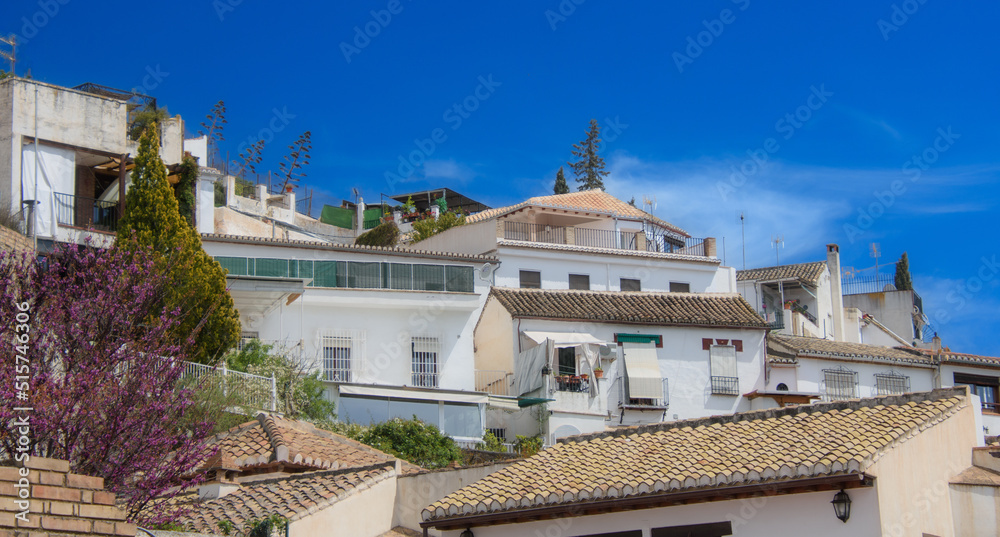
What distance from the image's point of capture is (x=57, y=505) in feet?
30.2

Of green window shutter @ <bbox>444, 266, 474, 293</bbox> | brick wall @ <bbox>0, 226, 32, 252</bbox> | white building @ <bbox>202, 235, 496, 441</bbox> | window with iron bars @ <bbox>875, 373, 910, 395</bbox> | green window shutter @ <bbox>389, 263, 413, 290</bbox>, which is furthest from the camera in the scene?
window with iron bars @ <bbox>875, 373, 910, 395</bbox>

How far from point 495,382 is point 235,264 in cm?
898

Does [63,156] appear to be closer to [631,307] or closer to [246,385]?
[246,385]

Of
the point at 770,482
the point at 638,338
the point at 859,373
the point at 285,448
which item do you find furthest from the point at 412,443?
the point at 859,373

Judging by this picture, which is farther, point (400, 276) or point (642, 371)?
point (642, 371)

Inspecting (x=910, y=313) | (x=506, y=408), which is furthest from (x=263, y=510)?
(x=910, y=313)

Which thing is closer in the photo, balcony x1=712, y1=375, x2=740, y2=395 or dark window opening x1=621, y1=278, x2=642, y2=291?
balcony x1=712, y1=375, x2=740, y2=395

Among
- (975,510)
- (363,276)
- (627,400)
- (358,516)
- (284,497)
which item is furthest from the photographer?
(627,400)

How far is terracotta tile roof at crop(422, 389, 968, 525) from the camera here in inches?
619

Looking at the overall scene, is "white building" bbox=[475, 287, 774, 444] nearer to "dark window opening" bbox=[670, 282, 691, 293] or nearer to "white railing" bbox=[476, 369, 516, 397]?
"white railing" bbox=[476, 369, 516, 397]

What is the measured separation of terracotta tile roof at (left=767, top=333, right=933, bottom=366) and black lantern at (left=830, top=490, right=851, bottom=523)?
23.4m

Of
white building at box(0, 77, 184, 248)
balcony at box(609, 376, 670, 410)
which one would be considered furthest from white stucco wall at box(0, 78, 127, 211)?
balcony at box(609, 376, 670, 410)

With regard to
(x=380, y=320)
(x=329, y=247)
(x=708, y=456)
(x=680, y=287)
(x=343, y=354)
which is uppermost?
(x=329, y=247)

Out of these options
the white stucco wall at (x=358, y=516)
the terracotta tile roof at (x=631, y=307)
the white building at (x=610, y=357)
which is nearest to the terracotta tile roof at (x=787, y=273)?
the terracotta tile roof at (x=631, y=307)
